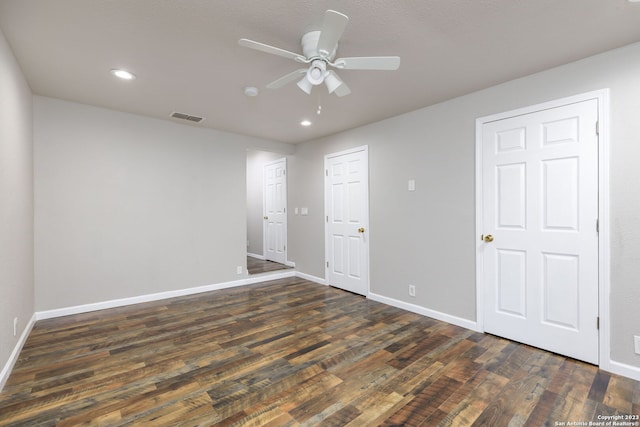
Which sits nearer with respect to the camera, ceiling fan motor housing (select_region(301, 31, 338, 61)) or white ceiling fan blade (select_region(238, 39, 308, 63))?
white ceiling fan blade (select_region(238, 39, 308, 63))

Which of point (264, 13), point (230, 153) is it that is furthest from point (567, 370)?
point (230, 153)

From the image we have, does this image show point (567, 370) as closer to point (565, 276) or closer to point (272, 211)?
point (565, 276)

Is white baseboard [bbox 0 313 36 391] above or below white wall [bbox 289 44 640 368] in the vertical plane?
below

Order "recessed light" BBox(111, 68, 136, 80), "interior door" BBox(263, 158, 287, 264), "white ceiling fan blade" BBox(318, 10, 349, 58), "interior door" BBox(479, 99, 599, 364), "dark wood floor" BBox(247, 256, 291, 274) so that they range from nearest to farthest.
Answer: "white ceiling fan blade" BBox(318, 10, 349, 58) → "interior door" BBox(479, 99, 599, 364) → "recessed light" BBox(111, 68, 136, 80) → "dark wood floor" BBox(247, 256, 291, 274) → "interior door" BBox(263, 158, 287, 264)

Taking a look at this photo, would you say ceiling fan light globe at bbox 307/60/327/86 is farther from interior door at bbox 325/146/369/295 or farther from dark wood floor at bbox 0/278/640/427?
interior door at bbox 325/146/369/295

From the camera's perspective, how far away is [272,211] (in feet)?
21.6

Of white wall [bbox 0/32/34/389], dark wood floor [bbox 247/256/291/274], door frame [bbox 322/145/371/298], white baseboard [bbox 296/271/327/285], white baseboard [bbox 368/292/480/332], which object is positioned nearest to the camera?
white wall [bbox 0/32/34/389]

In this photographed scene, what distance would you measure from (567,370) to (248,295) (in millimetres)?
3643

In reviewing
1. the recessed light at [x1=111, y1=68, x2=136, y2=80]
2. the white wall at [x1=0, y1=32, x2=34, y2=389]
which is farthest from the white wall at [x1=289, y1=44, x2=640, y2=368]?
the white wall at [x1=0, y1=32, x2=34, y2=389]

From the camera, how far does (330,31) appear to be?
5.52 feet

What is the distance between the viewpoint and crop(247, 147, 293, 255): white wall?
22.8ft

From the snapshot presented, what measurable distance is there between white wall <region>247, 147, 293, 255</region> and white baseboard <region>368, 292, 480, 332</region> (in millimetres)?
3718

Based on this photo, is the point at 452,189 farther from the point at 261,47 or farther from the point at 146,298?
the point at 146,298

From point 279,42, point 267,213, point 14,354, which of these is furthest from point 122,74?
point 267,213
